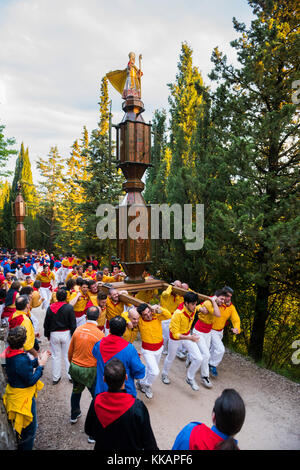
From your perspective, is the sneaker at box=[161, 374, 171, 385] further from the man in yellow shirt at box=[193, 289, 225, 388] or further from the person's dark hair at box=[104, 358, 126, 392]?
the person's dark hair at box=[104, 358, 126, 392]

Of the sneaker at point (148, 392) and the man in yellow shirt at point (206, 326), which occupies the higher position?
the man in yellow shirt at point (206, 326)

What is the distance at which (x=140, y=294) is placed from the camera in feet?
22.1

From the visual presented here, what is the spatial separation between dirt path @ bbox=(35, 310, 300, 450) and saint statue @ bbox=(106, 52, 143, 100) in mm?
6443

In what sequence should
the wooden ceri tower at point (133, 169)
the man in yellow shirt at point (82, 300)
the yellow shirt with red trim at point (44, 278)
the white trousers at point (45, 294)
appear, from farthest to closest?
the white trousers at point (45, 294) < the yellow shirt with red trim at point (44, 278) < the man in yellow shirt at point (82, 300) < the wooden ceri tower at point (133, 169)

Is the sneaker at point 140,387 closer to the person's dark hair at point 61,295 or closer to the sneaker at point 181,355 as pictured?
the sneaker at point 181,355

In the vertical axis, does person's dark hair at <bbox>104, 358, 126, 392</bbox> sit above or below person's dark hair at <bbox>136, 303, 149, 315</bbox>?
above

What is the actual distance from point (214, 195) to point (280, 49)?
12.8 feet

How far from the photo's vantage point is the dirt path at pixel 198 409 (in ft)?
13.2

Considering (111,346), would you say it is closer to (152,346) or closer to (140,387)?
(152,346)

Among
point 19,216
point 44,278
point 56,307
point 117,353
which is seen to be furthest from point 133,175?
point 19,216

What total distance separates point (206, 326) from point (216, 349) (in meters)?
0.66

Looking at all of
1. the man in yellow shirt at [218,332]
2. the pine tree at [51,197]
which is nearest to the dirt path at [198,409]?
the man in yellow shirt at [218,332]

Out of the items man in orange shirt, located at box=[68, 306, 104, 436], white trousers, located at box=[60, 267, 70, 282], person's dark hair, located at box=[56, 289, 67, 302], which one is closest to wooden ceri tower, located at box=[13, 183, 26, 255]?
white trousers, located at box=[60, 267, 70, 282]

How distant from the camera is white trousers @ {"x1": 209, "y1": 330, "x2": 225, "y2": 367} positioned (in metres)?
6.04
